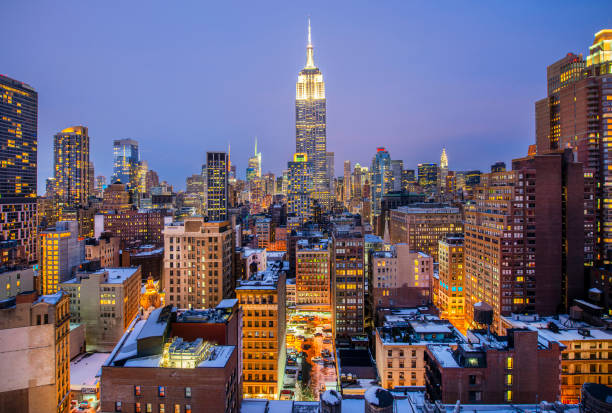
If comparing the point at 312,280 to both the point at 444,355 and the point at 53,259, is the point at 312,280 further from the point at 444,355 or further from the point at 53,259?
the point at 53,259

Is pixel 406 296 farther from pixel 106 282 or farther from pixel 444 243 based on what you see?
pixel 106 282

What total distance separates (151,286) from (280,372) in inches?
3085

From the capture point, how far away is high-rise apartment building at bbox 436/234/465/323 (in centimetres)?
13675

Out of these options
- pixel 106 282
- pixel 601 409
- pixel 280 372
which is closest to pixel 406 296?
pixel 280 372

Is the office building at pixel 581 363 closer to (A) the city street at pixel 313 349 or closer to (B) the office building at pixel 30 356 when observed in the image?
(A) the city street at pixel 313 349

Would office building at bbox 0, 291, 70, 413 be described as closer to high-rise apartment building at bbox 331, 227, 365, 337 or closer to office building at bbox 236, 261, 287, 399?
office building at bbox 236, 261, 287, 399

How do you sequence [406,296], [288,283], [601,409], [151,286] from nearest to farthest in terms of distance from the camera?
1. [601,409]
2. [406,296]
3. [151,286]
4. [288,283]

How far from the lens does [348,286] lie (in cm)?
12194

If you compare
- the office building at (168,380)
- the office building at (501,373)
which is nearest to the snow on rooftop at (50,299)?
the office building at (168,380)

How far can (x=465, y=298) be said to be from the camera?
133m

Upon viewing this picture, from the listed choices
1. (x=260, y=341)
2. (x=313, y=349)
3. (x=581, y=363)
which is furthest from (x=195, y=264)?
(x=581, y=363)

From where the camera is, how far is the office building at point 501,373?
59.6 meters

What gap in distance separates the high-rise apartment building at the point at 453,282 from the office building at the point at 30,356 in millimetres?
114046

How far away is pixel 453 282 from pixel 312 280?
50421 millimetres
